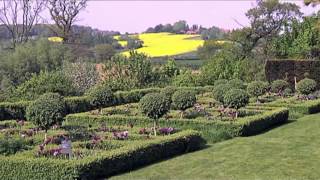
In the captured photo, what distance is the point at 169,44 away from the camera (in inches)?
2408

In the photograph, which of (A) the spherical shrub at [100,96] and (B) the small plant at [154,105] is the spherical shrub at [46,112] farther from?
(A) the spherical shrub at [100,96]

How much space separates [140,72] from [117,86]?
7.37 feet

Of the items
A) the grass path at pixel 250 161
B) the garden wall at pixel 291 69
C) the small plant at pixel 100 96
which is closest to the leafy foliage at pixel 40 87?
the small plant at pixel 100 96

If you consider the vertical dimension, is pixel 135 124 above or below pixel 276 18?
below

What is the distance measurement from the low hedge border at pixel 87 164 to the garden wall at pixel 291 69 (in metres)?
19.5

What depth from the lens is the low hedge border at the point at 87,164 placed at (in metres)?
9.56

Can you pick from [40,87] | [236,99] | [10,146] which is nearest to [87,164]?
[10,146]

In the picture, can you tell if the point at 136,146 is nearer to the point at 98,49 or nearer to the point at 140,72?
the point at 140,72

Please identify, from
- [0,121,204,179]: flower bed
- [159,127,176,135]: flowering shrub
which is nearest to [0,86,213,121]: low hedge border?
[0,121,204,179]: flower bed

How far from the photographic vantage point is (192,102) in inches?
642

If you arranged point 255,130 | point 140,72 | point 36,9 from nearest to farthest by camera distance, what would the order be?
point 255,130 < point 140,72 < point 36,9

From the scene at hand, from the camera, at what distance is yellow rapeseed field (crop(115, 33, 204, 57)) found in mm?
54263

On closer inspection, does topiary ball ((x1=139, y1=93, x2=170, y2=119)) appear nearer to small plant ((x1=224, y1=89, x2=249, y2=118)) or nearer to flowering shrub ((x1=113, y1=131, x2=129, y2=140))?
flowering shrub ((x1=113, y1=131, x2=129, y2=140))

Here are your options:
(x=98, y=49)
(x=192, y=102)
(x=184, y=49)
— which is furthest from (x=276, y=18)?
(x=192, y=102)
